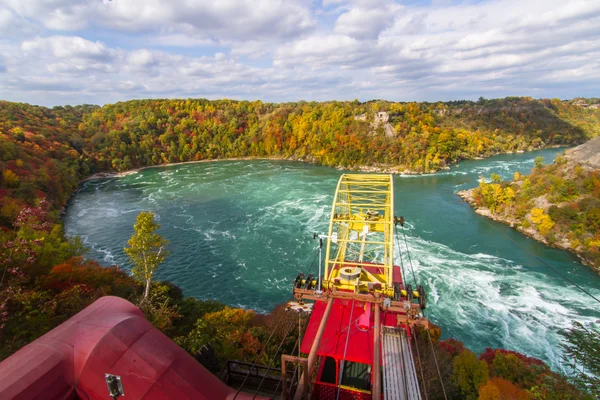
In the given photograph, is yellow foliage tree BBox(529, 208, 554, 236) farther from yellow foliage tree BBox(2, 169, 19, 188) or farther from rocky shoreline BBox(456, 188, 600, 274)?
yellow foliage tree BBox(2, 169, 19, 188)

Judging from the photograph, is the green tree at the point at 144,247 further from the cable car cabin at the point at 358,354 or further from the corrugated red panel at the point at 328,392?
the corrugated red panel at the point at 328,392

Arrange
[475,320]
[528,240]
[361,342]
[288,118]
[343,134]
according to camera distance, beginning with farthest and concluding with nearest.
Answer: [288,118] < [343,134] < [528,240] < [475,320] < [361,342]

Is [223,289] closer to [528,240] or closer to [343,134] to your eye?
[528,240]

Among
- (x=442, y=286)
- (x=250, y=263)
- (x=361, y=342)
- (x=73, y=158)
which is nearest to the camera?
(x=361, y=342)

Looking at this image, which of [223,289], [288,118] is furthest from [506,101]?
[223,289]

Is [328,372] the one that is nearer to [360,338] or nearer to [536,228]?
[360,338]

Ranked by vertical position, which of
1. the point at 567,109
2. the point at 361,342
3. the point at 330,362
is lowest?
the point at 330,362

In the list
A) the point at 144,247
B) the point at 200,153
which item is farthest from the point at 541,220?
the point at 200,153

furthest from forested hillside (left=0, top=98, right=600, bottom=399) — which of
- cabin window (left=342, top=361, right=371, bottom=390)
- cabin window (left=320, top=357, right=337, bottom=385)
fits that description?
cabin window (left=320, top=357, right=337, bottom=385)
